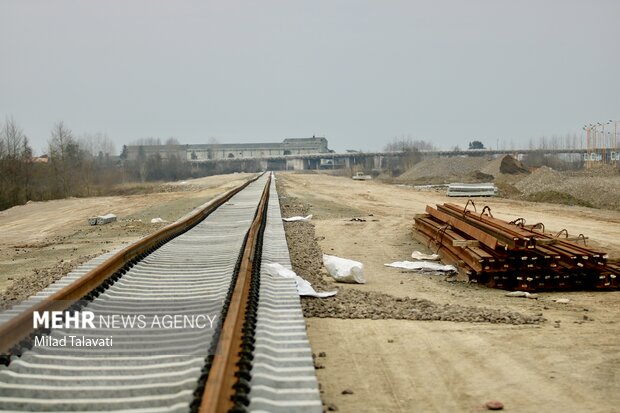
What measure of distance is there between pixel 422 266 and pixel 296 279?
3595mm

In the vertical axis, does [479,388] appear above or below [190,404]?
below

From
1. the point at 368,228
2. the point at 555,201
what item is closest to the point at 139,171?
the point at 555,201

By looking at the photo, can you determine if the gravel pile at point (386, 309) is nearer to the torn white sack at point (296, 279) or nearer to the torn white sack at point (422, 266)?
the torn white sack at point (296, 279)

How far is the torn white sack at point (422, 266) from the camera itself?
11.4m

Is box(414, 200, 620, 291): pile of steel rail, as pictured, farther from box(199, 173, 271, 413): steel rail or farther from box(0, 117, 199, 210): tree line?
box(0, 117, 199, 210): tree line

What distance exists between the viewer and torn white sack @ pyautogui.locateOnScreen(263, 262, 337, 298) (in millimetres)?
8509

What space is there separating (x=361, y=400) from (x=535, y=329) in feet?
9.84

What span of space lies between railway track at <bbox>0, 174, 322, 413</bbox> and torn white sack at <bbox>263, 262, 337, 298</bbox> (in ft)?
0.66

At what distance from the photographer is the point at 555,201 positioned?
3597cm

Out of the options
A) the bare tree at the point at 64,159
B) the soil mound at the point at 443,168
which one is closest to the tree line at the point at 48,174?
the bare tree at the point at 64,159

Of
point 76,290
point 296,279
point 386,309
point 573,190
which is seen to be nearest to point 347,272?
point 296,279

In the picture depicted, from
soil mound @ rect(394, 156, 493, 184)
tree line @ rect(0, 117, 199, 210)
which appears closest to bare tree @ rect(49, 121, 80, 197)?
tree line @ rect(0, 117, 199, 210)

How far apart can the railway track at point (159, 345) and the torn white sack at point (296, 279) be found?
200 mm

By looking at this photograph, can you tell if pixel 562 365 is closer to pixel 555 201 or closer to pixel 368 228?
pixel 368 228
